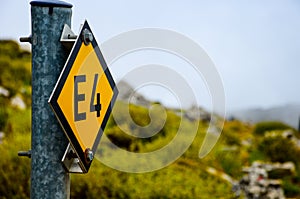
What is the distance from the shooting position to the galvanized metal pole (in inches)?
79.0

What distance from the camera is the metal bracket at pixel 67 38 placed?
2.03m

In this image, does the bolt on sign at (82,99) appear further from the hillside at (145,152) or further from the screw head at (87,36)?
the hillside at (145,152)

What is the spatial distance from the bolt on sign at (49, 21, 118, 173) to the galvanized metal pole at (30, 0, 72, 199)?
5 centimetres

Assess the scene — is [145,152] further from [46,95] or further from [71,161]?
[46,95]

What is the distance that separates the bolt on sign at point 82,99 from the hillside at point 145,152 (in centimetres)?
276

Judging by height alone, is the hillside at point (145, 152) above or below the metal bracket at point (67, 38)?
below

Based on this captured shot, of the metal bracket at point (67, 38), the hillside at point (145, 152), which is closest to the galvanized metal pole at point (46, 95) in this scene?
the metal bracket at point (67, 38)

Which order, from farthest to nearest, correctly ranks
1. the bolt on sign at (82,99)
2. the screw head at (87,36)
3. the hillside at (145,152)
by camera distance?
the hillside at (145,152), the screw head at (87,36), the bolt on sign at (82,99)

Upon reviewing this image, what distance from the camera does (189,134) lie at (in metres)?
7.00

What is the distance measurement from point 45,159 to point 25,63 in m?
7.98

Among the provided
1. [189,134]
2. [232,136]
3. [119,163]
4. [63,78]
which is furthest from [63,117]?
[232,136]

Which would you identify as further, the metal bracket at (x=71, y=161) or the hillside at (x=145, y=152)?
the hillside at (x=145, y=152)

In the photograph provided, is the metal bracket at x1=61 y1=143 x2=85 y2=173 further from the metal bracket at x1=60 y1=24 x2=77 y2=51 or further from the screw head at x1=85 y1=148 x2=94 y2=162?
the metal bracket at x1=60 y1=24 x2=77 y2=51

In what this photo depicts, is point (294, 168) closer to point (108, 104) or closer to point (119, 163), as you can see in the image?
point (119, 163)
